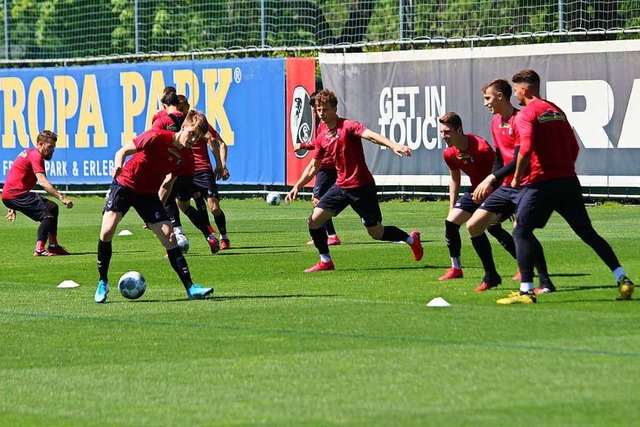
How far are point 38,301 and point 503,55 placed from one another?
51.7 feet

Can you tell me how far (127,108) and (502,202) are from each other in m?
21.2

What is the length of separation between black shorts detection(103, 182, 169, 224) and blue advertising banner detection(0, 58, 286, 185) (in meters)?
17.4

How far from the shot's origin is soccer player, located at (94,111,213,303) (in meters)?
13.5

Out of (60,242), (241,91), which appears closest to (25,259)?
(60,242)

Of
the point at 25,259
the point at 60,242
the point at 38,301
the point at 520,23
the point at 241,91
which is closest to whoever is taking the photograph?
the point at 38,301

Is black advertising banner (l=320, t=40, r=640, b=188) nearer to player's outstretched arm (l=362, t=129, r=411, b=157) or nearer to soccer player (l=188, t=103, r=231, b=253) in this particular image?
soccer player (l=188, t=103, r=231, b=253)

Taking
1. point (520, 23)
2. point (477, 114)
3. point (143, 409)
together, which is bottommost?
point (143, 409)

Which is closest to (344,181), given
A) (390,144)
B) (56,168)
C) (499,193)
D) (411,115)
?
(390,144)

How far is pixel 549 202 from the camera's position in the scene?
40.3 feet

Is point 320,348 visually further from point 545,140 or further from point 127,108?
point 127,108

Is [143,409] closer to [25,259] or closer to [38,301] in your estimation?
[38,301]

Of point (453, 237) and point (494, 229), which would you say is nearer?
point (494, 229)

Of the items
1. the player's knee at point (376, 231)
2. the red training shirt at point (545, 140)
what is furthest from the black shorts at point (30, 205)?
the red training shirt at point (545, 140)

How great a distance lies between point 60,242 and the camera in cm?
2189
